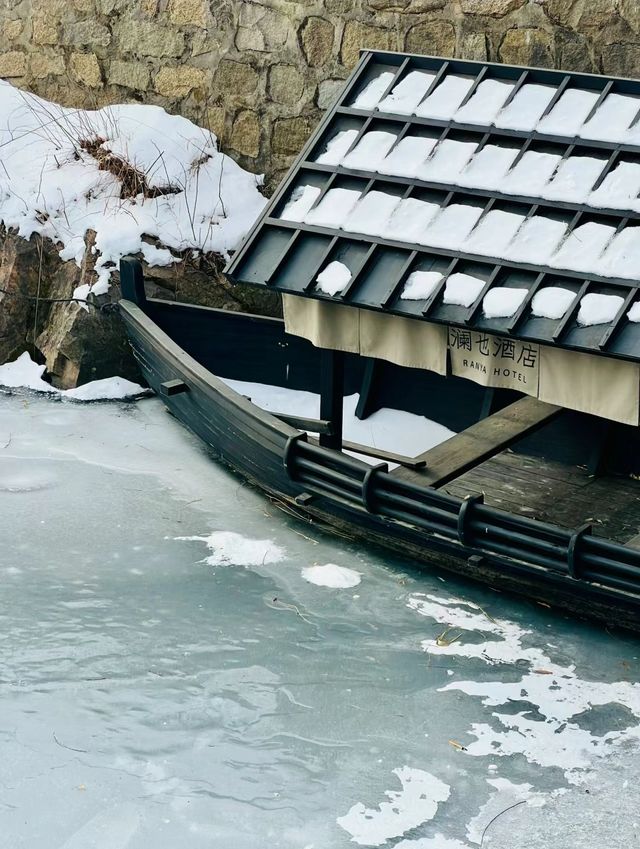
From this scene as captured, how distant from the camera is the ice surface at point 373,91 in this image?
6.25m

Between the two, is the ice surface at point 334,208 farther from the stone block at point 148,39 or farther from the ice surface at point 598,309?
the stone block at point 148,39

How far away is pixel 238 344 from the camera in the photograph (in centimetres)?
805

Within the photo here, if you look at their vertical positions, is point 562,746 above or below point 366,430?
below

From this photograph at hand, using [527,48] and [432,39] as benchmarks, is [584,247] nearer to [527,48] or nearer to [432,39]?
[527,48]

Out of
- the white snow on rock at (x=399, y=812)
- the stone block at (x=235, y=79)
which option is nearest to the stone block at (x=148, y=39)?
the stone block at (x=235, y=79)

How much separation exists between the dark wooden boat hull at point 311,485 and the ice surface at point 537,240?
3.81 feet

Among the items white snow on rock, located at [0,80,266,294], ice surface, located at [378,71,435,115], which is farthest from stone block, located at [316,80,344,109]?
ice surface, located at [378,71,435,115]

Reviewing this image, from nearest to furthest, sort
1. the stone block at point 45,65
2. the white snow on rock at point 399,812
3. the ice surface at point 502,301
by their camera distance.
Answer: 1. the white snow on rock at point 399,812
2. the ice surface at point 502,301
3. the stone block at point 45,65

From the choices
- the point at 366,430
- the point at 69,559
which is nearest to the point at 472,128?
the point at 366,430

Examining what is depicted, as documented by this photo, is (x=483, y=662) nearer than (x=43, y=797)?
No

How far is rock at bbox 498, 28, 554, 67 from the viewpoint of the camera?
7.38 metres

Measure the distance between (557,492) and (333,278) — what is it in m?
1.88

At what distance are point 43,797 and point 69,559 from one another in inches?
75.5

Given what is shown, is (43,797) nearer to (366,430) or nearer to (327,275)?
(327,275)
